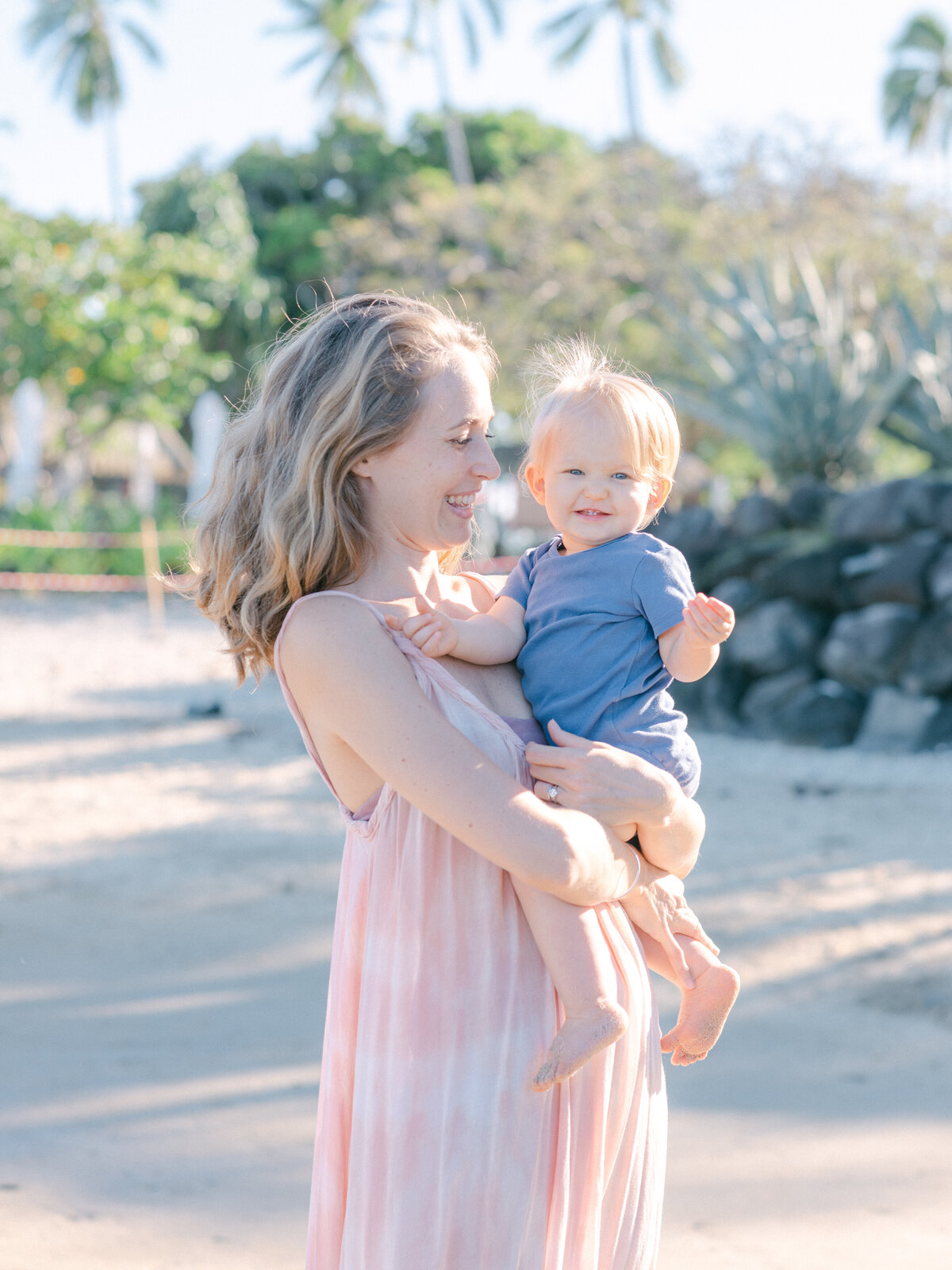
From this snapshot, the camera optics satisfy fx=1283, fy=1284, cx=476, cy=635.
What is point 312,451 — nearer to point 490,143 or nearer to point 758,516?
point 758,516

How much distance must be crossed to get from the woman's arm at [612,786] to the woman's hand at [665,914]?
90 mm

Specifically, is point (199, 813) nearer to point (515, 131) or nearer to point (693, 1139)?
point (693, 1139)

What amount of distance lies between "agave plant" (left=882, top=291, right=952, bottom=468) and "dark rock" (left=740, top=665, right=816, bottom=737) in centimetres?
267

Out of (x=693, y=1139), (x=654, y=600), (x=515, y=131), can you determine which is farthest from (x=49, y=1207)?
(x=515, y=131)

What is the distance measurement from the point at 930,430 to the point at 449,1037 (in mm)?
9593

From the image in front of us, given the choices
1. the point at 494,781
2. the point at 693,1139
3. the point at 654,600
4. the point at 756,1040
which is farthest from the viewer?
the point at 756,1040

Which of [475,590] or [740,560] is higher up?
[475,590]

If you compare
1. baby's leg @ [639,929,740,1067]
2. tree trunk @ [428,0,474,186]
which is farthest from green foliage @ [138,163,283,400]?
baby's leg @ [639,929,740,1067]

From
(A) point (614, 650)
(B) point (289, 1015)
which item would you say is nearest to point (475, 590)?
(A) point (614, 650)

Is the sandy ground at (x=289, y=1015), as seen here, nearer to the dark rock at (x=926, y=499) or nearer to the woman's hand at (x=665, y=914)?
the woman's hand at (x=665, y=914)

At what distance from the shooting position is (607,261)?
19.1 metres

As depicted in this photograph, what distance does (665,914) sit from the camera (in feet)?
5.79

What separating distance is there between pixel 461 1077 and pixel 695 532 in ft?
27.5

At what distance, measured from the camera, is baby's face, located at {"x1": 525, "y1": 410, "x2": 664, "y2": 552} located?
1734mm
